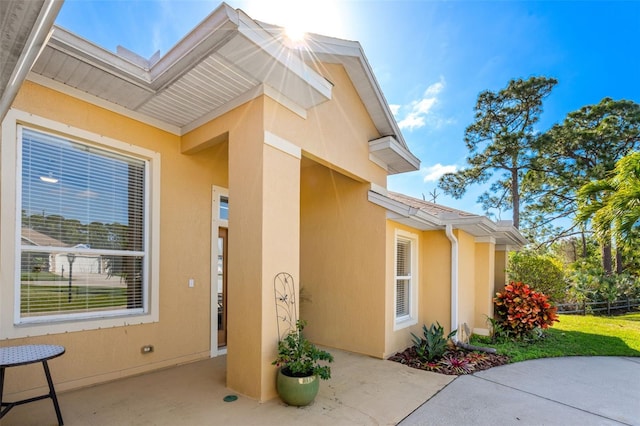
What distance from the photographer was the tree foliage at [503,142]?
56.7 feet

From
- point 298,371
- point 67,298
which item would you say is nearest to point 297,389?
point 298,371

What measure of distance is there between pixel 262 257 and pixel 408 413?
277 cm

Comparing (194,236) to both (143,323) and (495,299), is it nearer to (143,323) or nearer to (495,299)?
(143,323)

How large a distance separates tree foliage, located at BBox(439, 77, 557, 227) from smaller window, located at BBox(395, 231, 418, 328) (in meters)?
12.5

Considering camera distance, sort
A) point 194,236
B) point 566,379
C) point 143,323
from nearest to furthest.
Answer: point 143,323 < point 566,379 < point 194,236

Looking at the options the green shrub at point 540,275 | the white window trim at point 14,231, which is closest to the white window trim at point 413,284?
the green shrub at point 540,275

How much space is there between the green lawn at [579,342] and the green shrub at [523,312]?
0.39m

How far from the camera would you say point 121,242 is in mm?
5164

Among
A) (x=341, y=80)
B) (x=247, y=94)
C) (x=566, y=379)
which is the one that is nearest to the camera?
(x=247, y=94)

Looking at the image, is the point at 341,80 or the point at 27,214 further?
the point at 341,80

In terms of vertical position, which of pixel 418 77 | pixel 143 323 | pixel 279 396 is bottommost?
pixel 279 396

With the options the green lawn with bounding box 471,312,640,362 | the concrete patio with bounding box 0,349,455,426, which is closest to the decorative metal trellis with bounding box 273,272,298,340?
the concrete patio with bounding box 0,349,455,426

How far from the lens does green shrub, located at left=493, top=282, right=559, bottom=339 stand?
8.00 m

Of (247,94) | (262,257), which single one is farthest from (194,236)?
(247,94)
